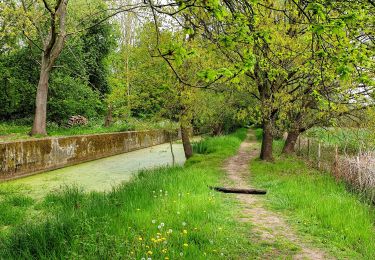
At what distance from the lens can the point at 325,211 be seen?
6980mm

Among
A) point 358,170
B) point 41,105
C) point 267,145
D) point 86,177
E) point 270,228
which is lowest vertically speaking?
point 86,177

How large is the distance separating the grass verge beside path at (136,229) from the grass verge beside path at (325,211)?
3.99 ft

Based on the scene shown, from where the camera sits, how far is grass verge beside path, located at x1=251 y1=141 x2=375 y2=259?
5648mm

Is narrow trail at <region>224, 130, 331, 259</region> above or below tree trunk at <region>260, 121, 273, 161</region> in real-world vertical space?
below

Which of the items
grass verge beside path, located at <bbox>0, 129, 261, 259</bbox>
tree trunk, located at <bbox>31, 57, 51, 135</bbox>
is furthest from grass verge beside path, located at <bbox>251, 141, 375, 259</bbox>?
tree trunk, located at <bbox>31, 57, 51, 135</bbox>

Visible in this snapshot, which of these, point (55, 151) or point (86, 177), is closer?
point (86, 177)

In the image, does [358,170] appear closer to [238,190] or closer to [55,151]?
[238,190]

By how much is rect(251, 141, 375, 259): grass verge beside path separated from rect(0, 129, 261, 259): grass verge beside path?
1.22 metres

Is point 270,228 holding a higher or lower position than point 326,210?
lower

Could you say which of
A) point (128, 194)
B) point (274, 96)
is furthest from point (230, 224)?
point (274, 96)

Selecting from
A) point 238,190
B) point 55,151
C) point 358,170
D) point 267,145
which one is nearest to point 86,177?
point 55,151

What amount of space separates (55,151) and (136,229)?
10675 mm

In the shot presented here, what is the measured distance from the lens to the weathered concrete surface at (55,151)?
12406 mm

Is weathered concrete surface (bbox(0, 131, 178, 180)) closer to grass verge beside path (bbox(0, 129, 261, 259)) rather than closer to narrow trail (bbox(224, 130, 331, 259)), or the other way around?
grass verge beside path (bbox(0, 129, 261, 259))
